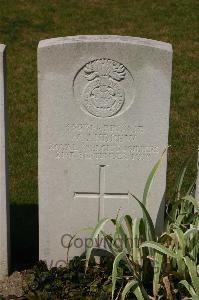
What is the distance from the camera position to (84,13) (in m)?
12.4

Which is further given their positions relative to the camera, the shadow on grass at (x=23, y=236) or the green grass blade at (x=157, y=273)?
the shadow on grass at (x=23, y=236)

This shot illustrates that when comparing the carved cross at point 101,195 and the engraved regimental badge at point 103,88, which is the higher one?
the engraved regimental badge at point 103,88

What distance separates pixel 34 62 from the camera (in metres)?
10.4

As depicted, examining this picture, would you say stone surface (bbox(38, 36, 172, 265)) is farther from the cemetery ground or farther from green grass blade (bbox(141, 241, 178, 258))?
the cemetery ground

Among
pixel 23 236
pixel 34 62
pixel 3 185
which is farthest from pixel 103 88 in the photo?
pixel 34 62

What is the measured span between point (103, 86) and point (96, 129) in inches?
12.9

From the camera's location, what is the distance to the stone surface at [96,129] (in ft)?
15.8

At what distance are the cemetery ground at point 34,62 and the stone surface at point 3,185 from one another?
9.7 inches

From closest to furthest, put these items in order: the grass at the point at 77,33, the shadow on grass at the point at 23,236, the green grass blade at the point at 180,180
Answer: the green grass blade at the point at 180,180 < the shadow on grass at the point at 23,236 < the grass at the point at 77,33

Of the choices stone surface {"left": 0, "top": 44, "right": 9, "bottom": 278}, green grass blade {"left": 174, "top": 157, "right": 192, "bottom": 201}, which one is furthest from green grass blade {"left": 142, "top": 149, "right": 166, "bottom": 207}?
stone surface {"left": 0, "top": 44, "right": 9, "bottom": 278}

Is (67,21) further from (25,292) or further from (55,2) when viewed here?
(25,292)

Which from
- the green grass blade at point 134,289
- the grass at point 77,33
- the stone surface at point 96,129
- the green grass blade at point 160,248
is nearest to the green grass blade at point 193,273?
the green grass blade at point 160,248

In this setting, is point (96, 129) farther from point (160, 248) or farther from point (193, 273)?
point (193, 273)

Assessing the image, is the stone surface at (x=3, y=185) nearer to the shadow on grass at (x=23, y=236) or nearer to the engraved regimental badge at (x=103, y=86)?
the shadow on grass at (x=23, y=236)
